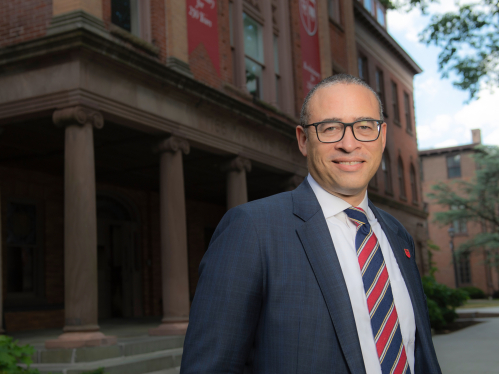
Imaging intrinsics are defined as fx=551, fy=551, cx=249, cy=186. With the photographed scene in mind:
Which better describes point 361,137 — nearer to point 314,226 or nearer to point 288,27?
point 314,226

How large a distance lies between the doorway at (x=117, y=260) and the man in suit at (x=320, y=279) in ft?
46.5

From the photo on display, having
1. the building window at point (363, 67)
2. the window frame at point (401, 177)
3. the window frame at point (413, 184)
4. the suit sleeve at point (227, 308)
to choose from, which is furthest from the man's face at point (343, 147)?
the window frame at point (413, 184)

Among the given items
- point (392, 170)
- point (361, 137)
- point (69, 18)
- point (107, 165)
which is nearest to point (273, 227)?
point (361, 137)

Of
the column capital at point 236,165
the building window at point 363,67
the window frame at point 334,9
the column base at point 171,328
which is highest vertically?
the window frame at point 334,9

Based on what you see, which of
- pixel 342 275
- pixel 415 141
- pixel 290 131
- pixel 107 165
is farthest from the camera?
pixel 415 141

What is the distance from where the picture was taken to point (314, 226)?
6.23 ft

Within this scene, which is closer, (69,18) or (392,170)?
(69,18)

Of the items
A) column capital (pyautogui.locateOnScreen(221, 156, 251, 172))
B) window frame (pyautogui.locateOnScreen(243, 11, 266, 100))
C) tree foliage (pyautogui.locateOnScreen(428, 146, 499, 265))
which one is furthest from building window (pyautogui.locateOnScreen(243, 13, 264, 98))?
tree foliage (pyautogui.locateOnScreen(428, 146, 499, 265))

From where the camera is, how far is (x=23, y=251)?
42.9ft

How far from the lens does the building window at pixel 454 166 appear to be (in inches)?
1895

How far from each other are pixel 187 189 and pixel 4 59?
29.2 feet

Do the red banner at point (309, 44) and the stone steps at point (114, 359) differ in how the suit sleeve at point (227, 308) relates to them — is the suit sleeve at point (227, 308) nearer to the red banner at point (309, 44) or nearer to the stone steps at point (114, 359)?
the stone steps at point (114, 359)

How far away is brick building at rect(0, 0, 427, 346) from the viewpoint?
8641 mm

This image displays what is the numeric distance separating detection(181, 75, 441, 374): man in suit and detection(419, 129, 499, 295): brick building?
149ft
